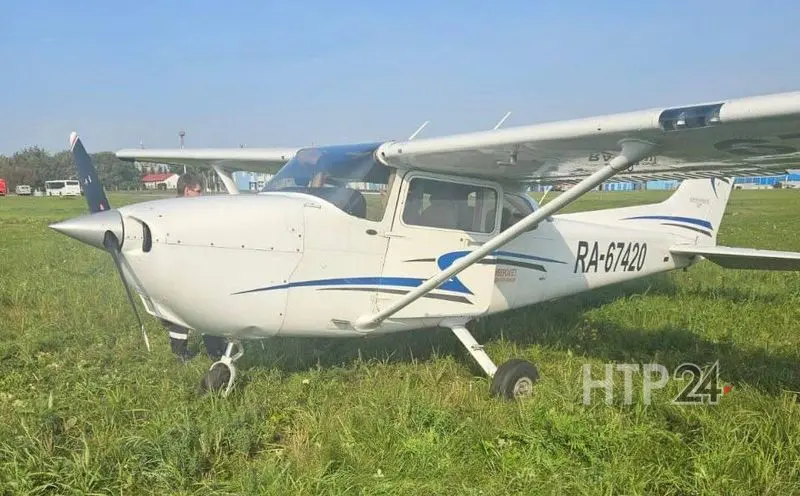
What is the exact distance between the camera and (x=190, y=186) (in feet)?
18.2

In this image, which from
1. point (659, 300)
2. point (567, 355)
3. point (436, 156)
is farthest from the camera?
point (659, 300)

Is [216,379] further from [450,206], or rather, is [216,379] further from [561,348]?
[561,348]

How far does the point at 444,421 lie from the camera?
3859 mm

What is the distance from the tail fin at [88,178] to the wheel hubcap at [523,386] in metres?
3.40

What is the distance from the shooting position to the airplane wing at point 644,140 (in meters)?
3.45

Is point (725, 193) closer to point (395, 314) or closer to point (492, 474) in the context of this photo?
point (395, 314)

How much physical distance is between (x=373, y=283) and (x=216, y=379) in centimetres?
140

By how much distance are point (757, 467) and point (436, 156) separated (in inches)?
113

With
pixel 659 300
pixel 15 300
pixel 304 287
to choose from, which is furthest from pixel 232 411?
pixel 659 300

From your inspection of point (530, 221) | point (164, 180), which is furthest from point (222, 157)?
point (164, 180)

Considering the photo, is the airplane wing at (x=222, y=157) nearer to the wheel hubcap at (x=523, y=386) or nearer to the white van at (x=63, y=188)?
the wheel hubcap at (x=523, y=386)

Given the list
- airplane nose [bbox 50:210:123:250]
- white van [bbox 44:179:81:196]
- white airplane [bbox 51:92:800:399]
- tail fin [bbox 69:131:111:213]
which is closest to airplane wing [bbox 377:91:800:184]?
white airplane [bbox 51:92:800:399]

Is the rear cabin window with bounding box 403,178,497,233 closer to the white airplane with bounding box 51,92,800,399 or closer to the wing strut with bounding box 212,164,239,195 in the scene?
the white airplane with bounding box 51,92,800,399

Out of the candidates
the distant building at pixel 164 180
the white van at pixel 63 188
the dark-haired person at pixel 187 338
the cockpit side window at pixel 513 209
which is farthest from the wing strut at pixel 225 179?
the white van at pixel 63 188
